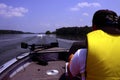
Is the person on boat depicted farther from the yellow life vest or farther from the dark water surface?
the dark water surface

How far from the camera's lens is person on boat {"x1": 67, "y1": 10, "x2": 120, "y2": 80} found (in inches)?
Result: 85.6

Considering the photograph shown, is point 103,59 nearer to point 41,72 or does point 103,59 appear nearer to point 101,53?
point 101,53

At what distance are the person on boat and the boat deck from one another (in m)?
2.84

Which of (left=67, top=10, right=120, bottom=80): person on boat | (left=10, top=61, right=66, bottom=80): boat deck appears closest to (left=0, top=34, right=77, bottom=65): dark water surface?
(left=10, top=61, right=66, bottom=80): boat deck

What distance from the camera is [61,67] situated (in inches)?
237

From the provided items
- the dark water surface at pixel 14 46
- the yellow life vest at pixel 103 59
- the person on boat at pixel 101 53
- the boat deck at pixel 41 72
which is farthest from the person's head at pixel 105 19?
the dark water surface at pixel 14 46

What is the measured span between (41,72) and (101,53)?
11.5 ft

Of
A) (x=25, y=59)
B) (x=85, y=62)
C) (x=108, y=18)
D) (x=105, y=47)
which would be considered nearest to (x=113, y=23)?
(x=108, y=18)

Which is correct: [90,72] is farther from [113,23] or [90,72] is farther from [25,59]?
[25,59]

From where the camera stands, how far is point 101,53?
2.19 m

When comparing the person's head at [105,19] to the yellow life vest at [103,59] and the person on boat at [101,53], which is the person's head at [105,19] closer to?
the person on boat at [101,53]

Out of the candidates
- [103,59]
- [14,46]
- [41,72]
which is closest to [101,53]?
[103,59]

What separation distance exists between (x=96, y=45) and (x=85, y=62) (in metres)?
0.17

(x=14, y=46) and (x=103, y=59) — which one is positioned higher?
(x=103, y=59)
